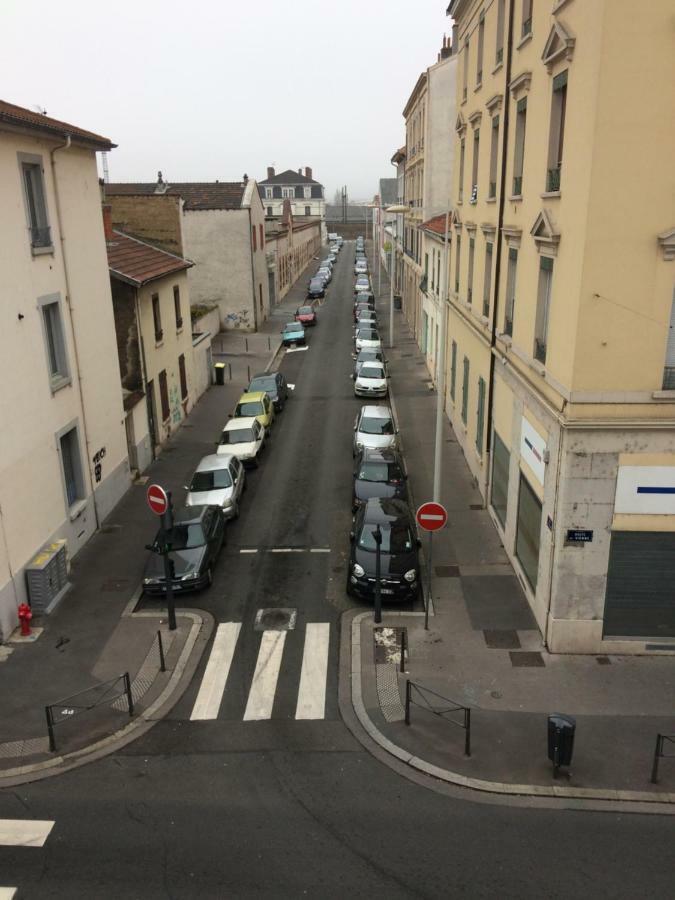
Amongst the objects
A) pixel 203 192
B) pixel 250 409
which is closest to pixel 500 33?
pixel 250 409

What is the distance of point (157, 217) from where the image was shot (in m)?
36.9

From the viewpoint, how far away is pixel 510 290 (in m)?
17.4

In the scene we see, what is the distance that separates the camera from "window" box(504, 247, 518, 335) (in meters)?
16.7

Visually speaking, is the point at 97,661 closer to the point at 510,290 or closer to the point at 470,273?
the point at 510,290

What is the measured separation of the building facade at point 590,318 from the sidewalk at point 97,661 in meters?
7.60

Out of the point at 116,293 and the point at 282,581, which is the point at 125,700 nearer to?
the point at 282,581

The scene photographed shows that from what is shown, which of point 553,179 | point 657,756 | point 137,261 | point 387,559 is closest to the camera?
point 657,756

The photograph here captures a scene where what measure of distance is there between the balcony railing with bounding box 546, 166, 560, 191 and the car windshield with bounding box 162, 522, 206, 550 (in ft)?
35.7

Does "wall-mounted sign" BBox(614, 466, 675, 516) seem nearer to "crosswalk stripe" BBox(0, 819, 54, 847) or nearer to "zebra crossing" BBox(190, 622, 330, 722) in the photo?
"zebra crossing" BBox(190, 622, 330, 722)

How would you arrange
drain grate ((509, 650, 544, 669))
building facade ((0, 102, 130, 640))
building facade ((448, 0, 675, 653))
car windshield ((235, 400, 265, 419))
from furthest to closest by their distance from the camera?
car windshield ((235, 400, 265, 419)) → building facade ((0, 102, 130, 640)) → drain grate ((509, 650, 544, 669)) → building facade ((448, 0, 675, 653))

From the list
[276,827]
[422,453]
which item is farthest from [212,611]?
[422,453]

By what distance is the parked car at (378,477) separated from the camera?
19562 millimetres

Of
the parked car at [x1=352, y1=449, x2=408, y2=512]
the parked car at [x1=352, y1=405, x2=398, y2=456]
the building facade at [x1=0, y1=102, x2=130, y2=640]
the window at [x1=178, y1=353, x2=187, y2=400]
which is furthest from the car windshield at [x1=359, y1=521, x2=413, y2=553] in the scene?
the window at [x1=178, y1=353, x2=187, y2=400]

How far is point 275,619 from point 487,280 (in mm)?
11675
